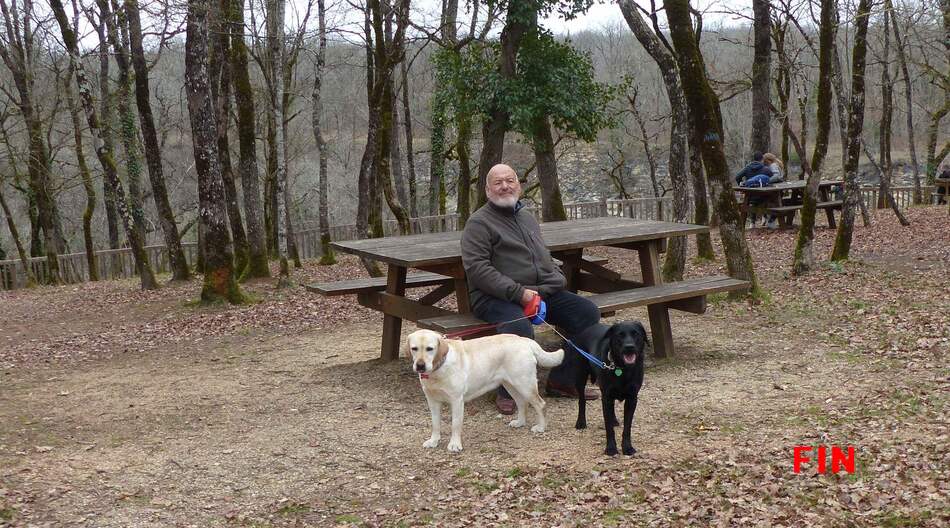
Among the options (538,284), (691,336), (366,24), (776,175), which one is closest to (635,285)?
(691,336)

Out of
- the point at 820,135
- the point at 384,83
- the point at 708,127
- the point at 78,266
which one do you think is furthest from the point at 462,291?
the point at 78,266

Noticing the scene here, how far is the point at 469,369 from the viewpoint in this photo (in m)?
5.23

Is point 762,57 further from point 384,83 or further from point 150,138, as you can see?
point 150,138

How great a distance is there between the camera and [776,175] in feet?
54.1

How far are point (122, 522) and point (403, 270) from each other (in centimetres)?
347

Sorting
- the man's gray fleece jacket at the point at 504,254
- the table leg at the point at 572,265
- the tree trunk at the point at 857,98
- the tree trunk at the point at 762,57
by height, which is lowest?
the table leg at the point at 572,265

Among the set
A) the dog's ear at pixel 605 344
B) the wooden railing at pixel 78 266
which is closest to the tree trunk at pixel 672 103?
the dog's ear at pixel 605 344

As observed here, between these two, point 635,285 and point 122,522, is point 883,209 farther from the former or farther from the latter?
point 122,522

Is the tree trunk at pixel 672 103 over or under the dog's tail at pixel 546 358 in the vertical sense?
over

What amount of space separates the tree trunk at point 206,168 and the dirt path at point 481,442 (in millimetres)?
2920

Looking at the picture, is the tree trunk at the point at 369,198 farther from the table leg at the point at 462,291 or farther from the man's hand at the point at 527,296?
the man's hand at the point at 527,296

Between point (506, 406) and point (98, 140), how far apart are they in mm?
11208

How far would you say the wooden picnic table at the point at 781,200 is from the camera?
16.0m

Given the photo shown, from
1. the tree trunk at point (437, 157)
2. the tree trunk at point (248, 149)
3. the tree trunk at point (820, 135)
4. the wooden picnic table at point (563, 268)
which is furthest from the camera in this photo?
the tree trunk at point (437, 157)
